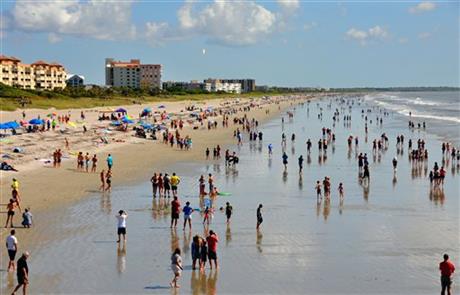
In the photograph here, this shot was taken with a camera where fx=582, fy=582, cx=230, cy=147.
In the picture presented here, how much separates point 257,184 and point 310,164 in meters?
7.58

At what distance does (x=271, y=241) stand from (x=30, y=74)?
390ft

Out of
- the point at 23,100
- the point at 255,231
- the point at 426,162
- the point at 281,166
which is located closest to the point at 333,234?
the point at 255,231

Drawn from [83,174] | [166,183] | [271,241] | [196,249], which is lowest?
[271,241]

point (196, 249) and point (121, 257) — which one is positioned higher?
point (196, 249)

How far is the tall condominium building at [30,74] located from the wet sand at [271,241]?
10063 centimetres

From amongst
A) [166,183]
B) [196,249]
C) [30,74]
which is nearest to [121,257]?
[196,249]

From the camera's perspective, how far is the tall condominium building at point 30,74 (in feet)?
381

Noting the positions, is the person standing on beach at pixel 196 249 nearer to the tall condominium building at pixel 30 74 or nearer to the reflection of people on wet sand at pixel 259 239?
the reflection of people on wet sand at pixel 259 239

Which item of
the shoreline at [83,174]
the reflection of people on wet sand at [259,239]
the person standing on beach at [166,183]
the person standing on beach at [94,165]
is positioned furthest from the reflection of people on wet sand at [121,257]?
the person standing on beach at [94,165]

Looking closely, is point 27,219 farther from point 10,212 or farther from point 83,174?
point 83,174

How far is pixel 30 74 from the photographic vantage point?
124 m

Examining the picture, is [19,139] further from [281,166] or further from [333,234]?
[333,234]

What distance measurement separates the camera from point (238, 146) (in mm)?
40531

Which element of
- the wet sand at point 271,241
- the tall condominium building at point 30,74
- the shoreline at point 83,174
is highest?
the tall condominium building at point 30,74
